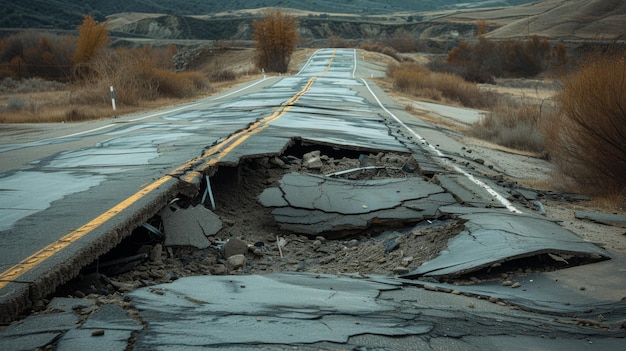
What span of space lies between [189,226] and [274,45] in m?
53.5

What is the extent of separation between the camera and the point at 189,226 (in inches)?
271

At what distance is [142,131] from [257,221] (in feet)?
24.7

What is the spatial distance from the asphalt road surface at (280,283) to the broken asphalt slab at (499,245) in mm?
18

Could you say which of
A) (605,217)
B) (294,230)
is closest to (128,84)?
(294,230)

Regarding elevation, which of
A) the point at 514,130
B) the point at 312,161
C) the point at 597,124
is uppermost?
the point at 597,124

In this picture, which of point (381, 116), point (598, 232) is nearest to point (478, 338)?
point (598, 232)

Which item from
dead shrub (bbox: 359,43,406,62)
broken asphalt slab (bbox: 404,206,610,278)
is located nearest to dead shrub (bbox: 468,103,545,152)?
broken asphalt slab (bbox: 404,206,610,278)

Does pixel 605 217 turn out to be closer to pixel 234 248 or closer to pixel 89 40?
pixel 234 248

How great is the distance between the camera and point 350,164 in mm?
10773

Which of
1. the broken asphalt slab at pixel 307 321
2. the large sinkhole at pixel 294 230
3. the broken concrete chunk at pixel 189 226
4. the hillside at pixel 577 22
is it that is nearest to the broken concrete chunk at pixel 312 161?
the large sinkhole at pixel 294 230

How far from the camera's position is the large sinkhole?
19.5ft

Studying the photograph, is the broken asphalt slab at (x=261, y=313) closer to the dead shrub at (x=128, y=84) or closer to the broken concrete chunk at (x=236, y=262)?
the broken concrete chunk at (x=236, y=262)

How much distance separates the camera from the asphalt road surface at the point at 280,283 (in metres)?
3.92

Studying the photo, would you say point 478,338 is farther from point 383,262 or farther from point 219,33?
point 219,33
